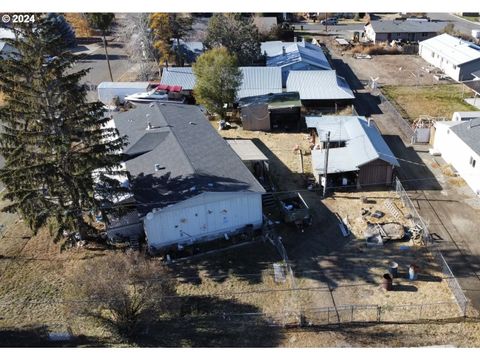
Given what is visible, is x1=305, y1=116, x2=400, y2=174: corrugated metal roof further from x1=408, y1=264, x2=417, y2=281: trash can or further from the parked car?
the parked car

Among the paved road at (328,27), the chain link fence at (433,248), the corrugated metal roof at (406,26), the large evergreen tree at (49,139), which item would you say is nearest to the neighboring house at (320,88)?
the chain link fence at (433,248)

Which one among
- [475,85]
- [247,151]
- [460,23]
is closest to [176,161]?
[247,151]

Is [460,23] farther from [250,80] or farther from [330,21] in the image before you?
[250,80]

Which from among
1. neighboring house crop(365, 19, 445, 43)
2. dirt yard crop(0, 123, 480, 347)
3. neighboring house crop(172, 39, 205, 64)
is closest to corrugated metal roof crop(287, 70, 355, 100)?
neighboring house crop(172, 39, 205, 64)

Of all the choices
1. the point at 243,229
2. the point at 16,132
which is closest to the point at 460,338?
the point at 243,229

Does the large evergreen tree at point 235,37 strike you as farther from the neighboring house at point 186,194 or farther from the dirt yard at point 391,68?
the neighboring house at point 186,194

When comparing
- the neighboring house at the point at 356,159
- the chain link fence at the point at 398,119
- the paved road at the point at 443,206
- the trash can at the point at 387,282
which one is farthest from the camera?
the chain link fence at the point at 398,119
